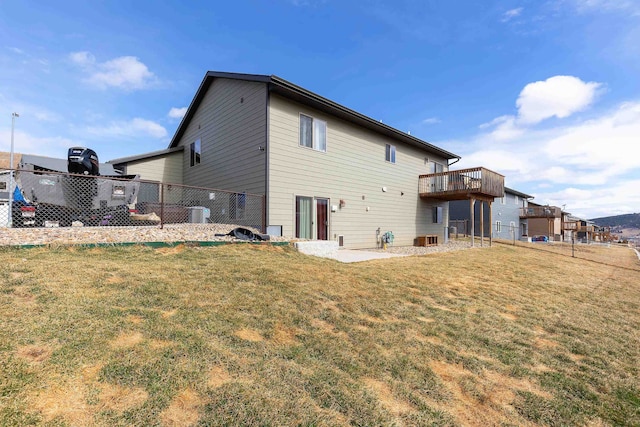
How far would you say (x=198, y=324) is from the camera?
3.07 metres

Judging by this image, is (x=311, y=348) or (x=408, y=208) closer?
(x=311, y=348)

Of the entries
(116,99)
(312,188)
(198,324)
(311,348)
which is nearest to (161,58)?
(116,99)

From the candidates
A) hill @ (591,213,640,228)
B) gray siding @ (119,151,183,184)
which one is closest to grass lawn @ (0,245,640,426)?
gray siding @ (119,151,183,184)

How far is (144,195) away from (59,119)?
5.47 metres

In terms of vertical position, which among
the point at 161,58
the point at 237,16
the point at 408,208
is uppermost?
the point at 237,16

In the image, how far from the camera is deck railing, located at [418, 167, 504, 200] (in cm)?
1458

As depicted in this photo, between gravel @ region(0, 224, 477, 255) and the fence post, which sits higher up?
the fence post

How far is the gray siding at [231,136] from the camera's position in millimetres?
9914

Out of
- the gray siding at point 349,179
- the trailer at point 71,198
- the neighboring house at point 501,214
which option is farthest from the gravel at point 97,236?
the neighboring house at point 501,214

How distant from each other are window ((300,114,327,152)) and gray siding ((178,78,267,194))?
1562 mm

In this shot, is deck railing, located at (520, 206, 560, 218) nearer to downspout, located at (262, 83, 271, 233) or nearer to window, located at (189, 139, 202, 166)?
downspout, located at (262, 83, 271, 233)

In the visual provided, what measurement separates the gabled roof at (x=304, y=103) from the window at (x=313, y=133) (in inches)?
20.9

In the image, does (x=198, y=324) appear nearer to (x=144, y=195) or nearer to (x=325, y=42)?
(x=144, y=195)

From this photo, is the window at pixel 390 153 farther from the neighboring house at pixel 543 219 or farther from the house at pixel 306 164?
the neighboring house at pixel 543 219
